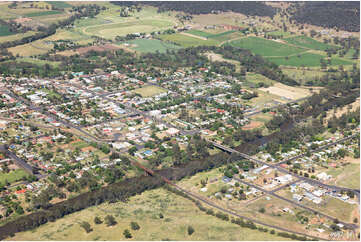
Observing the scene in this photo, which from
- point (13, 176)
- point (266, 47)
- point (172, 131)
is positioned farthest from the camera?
point (266, 47)

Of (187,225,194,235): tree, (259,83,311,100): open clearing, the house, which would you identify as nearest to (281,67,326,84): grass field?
(259,83,311,100): open clearing

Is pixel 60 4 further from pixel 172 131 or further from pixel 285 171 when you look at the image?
pixel 285 171

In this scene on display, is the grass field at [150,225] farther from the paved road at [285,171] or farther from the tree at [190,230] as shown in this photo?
the paved road at [285,171]

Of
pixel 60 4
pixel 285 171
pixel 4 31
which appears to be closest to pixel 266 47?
pixel 285 171

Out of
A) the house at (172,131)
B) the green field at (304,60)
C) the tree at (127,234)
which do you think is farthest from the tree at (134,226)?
the green field at (304,60)

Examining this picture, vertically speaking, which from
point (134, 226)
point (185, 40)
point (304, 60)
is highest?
point (185, 40)

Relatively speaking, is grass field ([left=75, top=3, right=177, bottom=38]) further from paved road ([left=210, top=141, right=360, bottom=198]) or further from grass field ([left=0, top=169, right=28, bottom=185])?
grass field ([left=0, top=169, right=28, bottom=185])

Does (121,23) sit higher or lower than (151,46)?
higher
